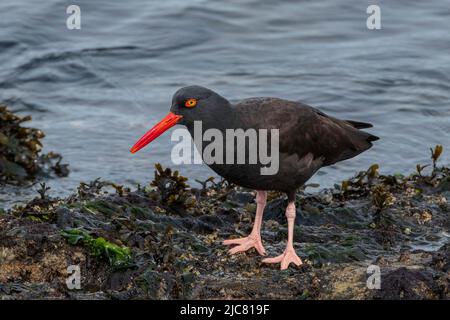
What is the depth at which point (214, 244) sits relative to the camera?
5270 millimetres

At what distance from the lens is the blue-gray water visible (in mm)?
9094

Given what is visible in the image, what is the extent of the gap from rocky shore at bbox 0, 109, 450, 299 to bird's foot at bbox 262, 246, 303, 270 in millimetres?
49

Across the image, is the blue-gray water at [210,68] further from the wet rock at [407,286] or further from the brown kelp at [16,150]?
the wet rock at [407,286]

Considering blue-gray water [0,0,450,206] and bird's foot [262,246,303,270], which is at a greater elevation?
blue-gray water [0,0,450,206]

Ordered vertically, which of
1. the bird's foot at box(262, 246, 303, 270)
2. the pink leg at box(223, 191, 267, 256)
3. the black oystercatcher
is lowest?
the bird's foot at box(262, 246, 303, 270)

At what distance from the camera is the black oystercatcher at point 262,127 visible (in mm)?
5051

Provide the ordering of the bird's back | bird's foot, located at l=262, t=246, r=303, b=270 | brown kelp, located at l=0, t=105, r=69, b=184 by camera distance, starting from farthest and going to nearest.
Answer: brown kelp, located at l=0, t=105, r=69, b=184
the bird's back
bird's foot, located at l=262, t=246, r=303, b=270

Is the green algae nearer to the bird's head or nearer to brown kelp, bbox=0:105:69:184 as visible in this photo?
the bird's head

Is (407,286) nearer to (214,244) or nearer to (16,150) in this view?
(214,244)

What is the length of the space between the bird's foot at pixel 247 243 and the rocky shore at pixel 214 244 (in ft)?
0.16

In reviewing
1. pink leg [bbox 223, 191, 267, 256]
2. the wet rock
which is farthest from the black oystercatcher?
Answer: the wet rock

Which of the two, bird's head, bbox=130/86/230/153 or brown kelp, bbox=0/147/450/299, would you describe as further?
bird's head, bbox=130/86/230/153

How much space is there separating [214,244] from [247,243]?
0.78 ft

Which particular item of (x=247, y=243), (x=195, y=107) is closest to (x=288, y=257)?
(x=247, y=243)
